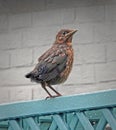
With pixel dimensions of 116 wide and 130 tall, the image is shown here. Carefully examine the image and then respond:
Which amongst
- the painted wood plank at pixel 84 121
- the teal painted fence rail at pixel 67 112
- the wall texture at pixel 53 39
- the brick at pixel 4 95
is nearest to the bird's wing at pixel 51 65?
the teal painted fence rail at pixel 67 112

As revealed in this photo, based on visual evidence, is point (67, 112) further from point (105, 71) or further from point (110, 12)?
point (110, 12)

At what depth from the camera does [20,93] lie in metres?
2.49

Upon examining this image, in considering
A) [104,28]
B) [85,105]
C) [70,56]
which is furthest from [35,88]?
[85,105]

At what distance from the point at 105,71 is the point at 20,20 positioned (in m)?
0.61

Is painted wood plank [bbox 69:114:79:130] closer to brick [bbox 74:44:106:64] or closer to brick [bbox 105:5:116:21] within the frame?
brick [bbox 74:44:106:64]

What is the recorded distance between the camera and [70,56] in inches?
58.1

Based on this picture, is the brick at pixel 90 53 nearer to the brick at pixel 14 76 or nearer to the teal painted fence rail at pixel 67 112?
the brick at pixel 14 76

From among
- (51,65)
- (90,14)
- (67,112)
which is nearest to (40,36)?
(90,14)

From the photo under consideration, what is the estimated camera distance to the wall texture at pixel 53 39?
2.36 metres

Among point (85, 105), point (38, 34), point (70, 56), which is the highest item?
point (38, 34)

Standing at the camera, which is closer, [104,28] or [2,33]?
[104,28]

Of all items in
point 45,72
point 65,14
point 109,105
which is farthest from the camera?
point 65,14

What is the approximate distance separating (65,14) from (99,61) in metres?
0.35

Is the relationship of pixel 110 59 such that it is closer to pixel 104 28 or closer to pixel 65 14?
pixel 104 28
